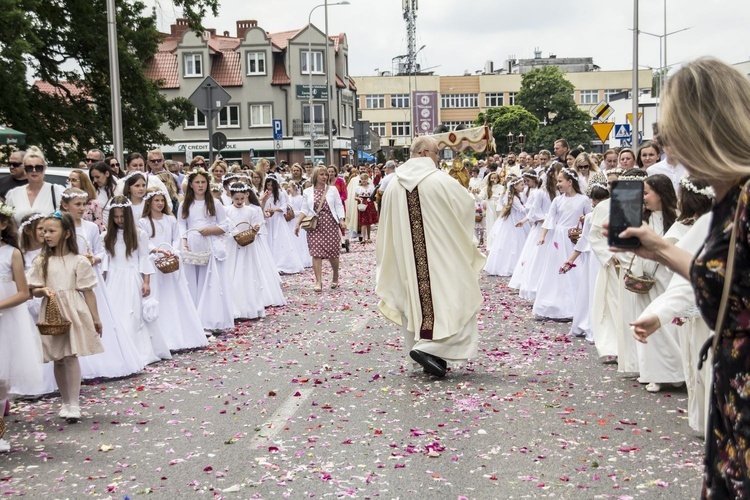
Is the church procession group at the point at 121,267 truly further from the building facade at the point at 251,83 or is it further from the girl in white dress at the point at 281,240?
the building facade at the point at 251,83

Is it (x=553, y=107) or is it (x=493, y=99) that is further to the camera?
(x=493, y=99)

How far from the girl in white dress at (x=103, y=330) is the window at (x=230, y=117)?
215 feet

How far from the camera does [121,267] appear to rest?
10055 millimetres

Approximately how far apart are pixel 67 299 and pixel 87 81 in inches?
905

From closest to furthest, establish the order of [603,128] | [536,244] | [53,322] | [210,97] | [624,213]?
[624,213]
[53,322]
[536,244]
[210,97]
[603,128]

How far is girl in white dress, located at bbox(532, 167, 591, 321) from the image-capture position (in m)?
12.6

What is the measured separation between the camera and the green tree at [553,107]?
108 meters

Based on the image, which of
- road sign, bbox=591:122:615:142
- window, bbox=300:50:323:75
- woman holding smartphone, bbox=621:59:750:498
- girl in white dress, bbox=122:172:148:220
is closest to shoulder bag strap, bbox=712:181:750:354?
woman holding smartphone, bbox=621:59:750:498

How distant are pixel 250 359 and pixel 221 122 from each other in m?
65.4

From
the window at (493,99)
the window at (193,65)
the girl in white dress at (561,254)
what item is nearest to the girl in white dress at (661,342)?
the girl in white dress at (561,254)

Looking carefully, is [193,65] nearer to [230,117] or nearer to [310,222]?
[230,117]

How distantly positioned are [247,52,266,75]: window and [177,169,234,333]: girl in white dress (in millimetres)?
62476

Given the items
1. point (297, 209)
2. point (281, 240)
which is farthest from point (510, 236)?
point (297, 209)

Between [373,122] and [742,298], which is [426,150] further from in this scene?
[373,122]
